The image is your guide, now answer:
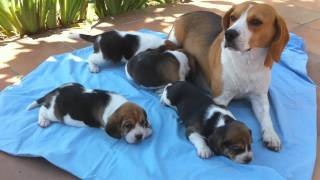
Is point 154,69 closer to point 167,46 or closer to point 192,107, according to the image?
point 167,46

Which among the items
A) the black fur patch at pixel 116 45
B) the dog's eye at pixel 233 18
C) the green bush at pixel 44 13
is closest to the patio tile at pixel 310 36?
the dog's eye at pixel 233 18

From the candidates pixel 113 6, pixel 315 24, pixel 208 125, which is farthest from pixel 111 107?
pixel 315 24

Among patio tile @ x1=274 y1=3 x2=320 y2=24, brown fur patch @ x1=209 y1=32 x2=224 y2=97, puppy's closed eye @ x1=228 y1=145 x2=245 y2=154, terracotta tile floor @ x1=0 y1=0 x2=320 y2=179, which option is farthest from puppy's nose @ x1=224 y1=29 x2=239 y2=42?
patio tile @ x1=274 y1=3 x2=320 y2=24

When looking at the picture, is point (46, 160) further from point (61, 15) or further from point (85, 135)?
point (61, 15)

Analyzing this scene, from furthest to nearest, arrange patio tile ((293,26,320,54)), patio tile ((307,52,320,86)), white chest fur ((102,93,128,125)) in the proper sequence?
1. patio tile ((293,26,320,54))
2. patio tile ((307,52,320,86))
3. white chest fur ((102,93,128,125))

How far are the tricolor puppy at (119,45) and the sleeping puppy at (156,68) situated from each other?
24 cm

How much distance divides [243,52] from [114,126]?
1.17 meters

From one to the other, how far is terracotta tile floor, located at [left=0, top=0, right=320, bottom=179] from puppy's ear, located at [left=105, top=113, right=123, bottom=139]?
1.41 ft

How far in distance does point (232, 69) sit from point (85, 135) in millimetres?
1302

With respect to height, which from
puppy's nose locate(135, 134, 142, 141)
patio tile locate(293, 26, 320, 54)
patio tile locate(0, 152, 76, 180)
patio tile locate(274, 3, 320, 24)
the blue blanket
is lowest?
patio tile locate(0, 152, 76, 180)

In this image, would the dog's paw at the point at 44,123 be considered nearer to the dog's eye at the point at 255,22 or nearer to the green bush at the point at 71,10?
the dog's eye at the point at 255,22

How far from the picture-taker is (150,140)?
3.38m

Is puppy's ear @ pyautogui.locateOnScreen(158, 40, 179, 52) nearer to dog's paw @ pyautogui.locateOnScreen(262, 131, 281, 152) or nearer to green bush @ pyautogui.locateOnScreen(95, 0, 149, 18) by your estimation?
dog's paw @ pyautogui.locateOnScreen(262, 131, 281, 152)

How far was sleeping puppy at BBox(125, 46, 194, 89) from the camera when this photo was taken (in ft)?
12.9
